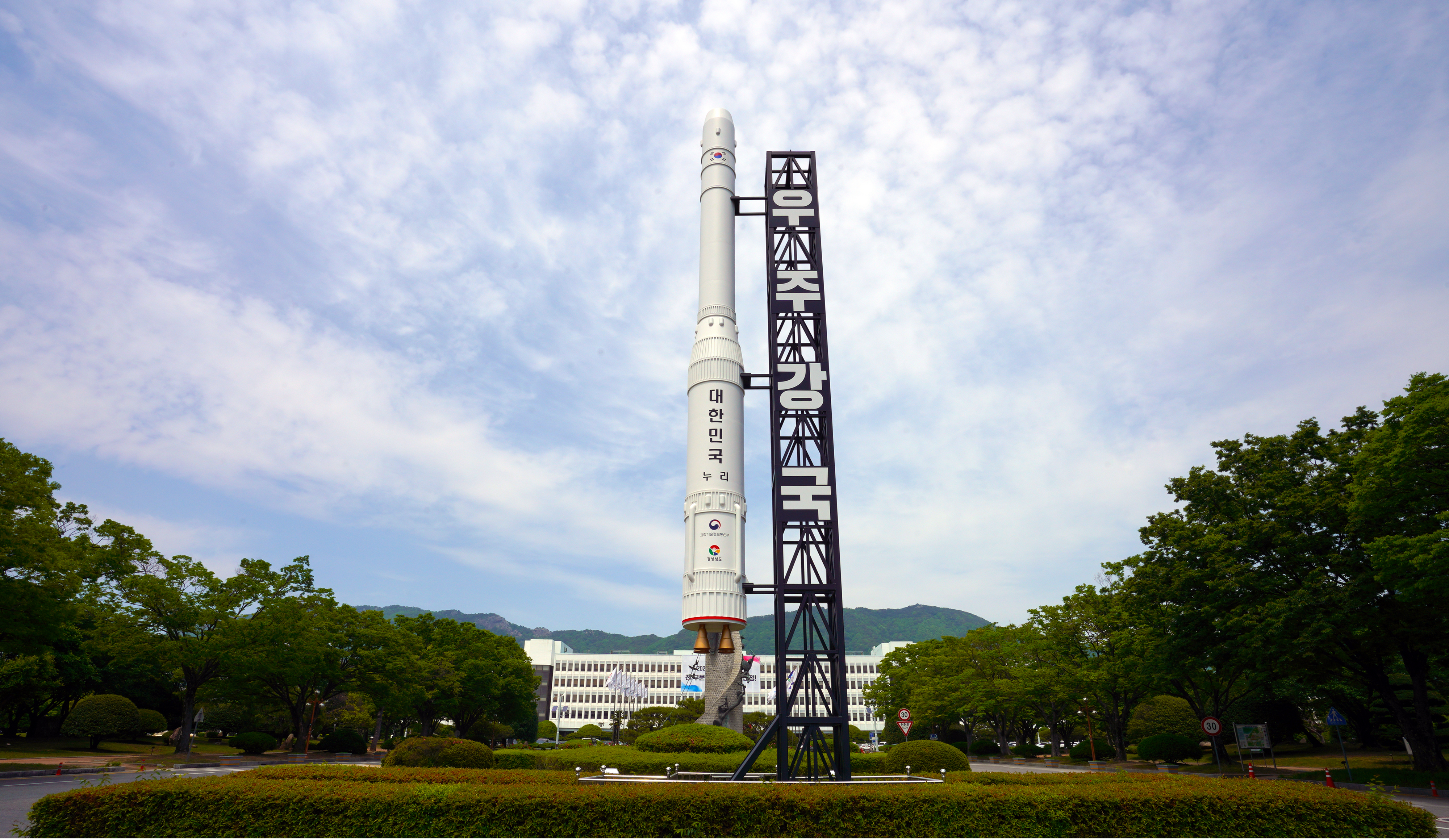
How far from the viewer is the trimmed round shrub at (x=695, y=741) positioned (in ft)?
95.5

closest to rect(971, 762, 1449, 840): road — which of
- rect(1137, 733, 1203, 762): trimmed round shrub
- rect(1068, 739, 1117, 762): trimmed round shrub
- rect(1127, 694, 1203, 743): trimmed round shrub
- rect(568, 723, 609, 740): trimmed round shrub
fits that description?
rect(1137, 733, 1203, 762): trimmed round shrub

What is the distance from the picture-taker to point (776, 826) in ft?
37.4

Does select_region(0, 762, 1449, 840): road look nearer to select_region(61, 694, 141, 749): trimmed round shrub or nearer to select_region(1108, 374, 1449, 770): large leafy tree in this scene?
select_region(1108, 374, 1449, 770): large leafy tree

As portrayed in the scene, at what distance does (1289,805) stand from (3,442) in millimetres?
37050

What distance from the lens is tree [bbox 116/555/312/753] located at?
37.8 metres

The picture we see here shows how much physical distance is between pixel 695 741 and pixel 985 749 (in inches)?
1698

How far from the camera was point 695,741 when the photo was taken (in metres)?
29.3

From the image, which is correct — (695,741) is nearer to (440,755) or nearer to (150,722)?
(440,755)

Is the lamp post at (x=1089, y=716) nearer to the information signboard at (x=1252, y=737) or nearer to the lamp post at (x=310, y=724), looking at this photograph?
the information signboard at (x=1252, y=737)

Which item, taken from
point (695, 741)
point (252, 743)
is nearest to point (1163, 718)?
point (695, 741)

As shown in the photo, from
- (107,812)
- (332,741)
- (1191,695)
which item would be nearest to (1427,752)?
(1191,695)

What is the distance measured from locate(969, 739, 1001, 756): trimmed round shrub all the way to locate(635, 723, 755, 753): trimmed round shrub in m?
40.3

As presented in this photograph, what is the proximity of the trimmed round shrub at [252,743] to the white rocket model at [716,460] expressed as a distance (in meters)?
31.1

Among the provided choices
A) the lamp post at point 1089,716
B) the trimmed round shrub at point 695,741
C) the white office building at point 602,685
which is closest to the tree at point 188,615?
the trimmed round shrub at point 695,741
